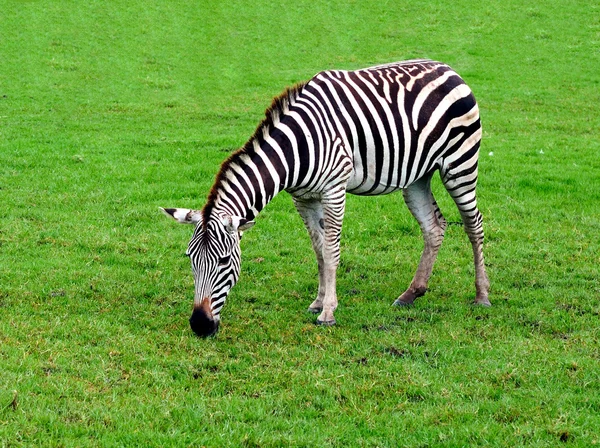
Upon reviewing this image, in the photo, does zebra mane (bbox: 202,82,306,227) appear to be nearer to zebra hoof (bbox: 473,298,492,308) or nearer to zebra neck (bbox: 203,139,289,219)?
zebra neck (bbox: 203,139,289,219)

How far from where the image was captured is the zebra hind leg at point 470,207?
31.5ft

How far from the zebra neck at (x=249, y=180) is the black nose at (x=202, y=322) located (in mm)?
1079

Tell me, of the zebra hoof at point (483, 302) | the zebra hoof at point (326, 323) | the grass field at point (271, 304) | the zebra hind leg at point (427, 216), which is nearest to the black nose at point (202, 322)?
the grass field at point (271, 304)

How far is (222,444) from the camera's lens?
580cm

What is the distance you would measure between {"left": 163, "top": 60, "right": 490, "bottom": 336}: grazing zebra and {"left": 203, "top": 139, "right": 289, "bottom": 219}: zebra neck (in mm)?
11

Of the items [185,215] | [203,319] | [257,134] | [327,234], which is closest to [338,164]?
[327,234]

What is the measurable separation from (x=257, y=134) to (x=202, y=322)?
2222mm

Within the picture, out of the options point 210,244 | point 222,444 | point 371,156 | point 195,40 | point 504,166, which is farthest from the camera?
point 195,40

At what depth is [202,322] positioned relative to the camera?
7801mm

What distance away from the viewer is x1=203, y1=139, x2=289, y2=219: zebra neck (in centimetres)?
821

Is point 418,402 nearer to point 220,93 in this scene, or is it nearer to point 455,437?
point 455,437

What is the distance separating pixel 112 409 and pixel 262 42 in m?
28.0

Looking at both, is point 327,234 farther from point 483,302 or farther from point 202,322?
point 483,302

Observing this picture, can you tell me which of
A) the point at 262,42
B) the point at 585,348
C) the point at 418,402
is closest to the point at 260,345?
the point at 418,402
